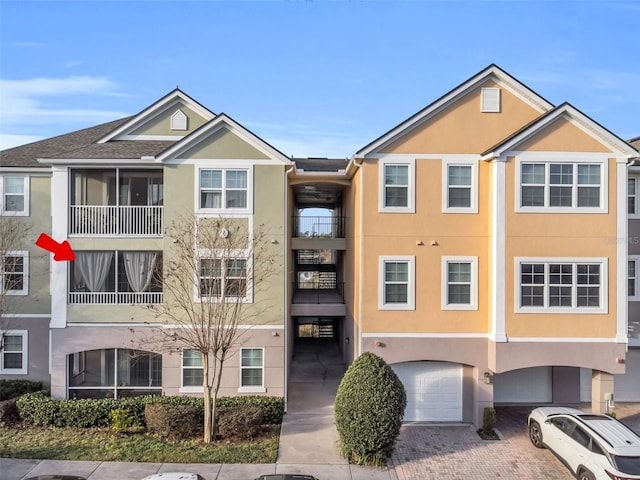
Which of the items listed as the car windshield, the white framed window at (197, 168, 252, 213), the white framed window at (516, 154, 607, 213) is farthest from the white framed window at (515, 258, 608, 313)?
the white framed window at (197, 168, 252, 213)

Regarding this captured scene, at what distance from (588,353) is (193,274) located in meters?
12.8

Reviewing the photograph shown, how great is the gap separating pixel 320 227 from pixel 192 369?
8760 millimetres

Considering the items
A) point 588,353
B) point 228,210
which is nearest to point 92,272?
point 228,210

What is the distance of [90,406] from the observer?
13.1m

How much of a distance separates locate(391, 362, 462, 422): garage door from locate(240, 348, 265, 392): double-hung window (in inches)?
176

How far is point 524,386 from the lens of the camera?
15.8 m

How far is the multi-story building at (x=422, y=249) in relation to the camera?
43.6 ft

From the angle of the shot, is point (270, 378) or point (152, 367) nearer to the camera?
point (270, 378)

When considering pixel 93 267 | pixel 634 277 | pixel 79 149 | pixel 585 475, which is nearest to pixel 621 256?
pixel 634 277

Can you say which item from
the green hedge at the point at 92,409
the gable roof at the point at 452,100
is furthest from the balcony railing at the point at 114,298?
the gable roof at the point at 452,100

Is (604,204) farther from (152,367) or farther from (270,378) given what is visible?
(152,367)

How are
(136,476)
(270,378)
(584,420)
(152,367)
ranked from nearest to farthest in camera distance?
(136,476)
(584,420)
(270,378)
(152,367)

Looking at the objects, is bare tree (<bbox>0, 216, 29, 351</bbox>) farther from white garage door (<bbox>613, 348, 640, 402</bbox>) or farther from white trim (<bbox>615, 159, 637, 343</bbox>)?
white garage door (<bbox>613, 348, 640, 402</bbox>)

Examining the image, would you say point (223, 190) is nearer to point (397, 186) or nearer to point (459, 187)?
point (397, 186)
